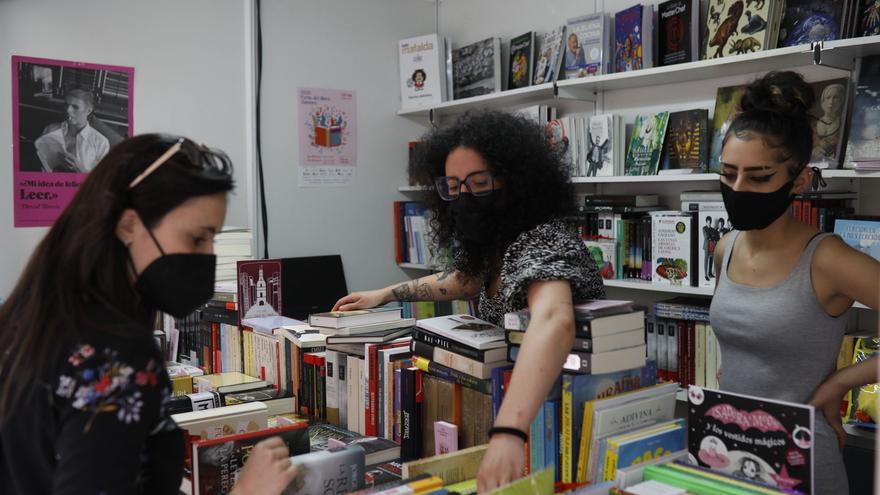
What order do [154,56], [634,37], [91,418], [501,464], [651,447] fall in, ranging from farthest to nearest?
[154,56] → [634,37] → [651,447] → [501,464] → [91,418]

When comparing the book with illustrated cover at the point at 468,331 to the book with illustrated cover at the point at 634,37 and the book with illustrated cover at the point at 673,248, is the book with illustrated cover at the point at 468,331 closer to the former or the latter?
the book with illustrated cover at the point at 673,248

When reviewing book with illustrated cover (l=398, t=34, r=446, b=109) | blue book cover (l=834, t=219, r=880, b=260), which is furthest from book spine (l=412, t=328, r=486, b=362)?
book with illustrated cover (l=398, t=34, r=446, b=109)

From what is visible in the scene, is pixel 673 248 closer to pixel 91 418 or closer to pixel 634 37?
pixel 634 37

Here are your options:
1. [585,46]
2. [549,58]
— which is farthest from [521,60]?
[585,46]

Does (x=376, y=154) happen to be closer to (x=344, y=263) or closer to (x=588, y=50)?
(x=344, y=263)

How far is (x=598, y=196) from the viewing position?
3.15m

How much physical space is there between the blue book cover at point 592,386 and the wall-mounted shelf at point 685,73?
58.9 inches

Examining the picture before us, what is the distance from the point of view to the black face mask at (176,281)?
1091mm

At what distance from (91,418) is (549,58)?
2.93 meters

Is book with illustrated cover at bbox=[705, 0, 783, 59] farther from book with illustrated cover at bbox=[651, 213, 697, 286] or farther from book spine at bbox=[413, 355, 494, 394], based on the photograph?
book spine at bbox=[413, 355, 494, 394]

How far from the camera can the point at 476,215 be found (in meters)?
1.84

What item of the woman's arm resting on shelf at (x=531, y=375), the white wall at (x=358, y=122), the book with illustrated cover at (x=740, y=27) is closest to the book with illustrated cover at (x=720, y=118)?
the book with illustrated cover at (x=740, y=27)

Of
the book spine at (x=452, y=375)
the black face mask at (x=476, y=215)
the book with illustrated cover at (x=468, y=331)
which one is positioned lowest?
the book spine at (x=452, y=375)

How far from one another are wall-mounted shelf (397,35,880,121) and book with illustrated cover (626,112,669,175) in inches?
6.8
